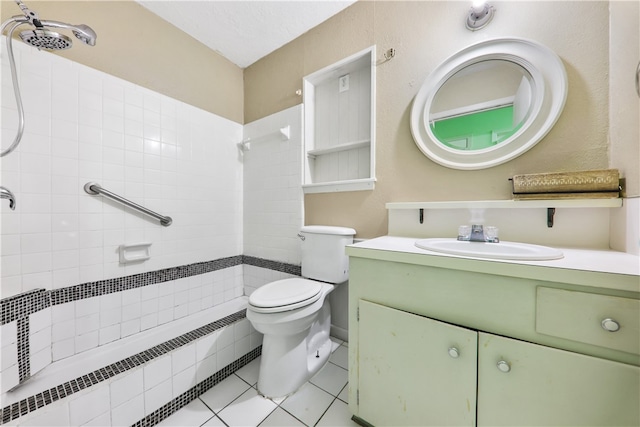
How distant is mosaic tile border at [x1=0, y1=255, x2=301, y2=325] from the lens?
944 mm

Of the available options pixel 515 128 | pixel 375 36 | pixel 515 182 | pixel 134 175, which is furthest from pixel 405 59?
pixel 134 175

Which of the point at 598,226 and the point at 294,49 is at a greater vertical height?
the point at 294,49

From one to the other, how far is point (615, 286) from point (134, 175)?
6.81 feet

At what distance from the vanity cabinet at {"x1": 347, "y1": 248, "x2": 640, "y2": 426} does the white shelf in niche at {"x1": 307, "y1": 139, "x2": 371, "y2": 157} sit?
0.84 metres

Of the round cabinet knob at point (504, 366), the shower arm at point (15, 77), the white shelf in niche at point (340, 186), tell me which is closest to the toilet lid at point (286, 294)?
the white shelf in niche at point (340, 186)

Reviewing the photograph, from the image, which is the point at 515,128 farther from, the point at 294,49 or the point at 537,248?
the point at 294,49

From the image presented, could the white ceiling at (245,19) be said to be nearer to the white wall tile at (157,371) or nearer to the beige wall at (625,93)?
the beige wall at (625,93)

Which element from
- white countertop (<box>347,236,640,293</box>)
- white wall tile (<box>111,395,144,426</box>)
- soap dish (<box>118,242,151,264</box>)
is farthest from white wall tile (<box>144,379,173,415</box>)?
white countertop (<box>347,236,640,293</box>)

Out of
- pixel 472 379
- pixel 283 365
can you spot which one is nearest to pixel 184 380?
pixel 283 365

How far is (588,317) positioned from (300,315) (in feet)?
3.12

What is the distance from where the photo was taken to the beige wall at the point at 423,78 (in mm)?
874

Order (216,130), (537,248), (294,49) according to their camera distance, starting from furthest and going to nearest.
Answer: (216,130)
(294,49)
(537,248)

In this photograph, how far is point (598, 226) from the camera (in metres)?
0.85

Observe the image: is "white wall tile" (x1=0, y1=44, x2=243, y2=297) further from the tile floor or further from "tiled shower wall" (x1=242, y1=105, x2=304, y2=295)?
A: the tile floor
